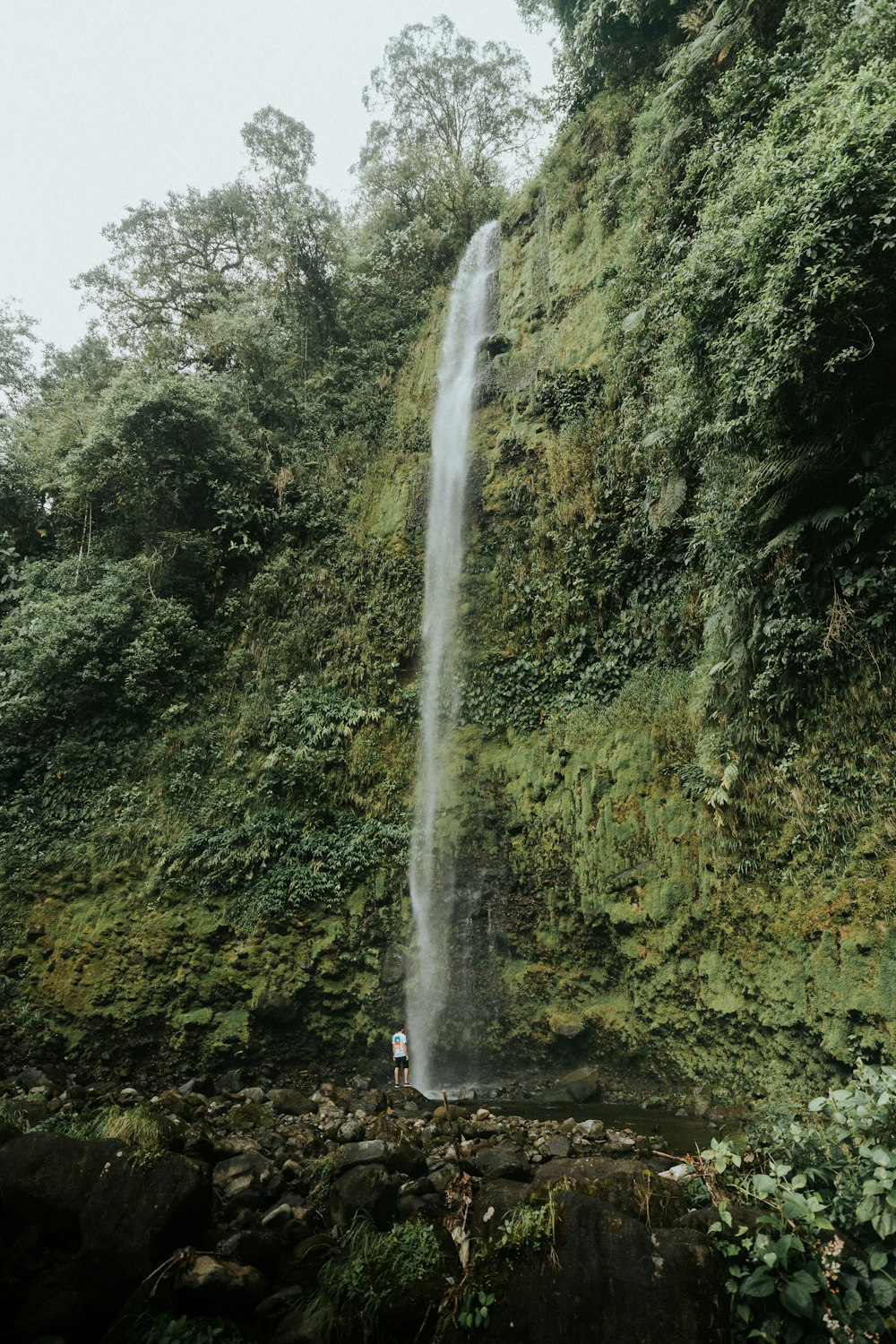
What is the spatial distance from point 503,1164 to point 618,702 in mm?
5514

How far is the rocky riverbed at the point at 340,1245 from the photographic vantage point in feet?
9.41

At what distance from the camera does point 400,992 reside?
341 inches

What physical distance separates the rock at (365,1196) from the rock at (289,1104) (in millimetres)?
2931

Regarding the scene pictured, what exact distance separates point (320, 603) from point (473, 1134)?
9222mm

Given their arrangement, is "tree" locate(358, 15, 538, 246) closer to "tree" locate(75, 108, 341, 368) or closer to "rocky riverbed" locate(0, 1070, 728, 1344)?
"tree" locate(75, 108, 341, 368)

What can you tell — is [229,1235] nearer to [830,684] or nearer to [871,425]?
[830,684]

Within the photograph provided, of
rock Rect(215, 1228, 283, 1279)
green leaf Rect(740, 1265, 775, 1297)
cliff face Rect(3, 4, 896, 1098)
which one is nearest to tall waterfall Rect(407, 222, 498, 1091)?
cliff face Rect(3, 4, 896, 1098)

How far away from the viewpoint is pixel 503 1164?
4.21 metres

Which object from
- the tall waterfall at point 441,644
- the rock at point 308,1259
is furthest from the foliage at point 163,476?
the rock at point 308,1259

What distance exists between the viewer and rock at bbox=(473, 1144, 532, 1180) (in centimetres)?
404

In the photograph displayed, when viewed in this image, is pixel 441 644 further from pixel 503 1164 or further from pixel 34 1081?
pixel 503 1164

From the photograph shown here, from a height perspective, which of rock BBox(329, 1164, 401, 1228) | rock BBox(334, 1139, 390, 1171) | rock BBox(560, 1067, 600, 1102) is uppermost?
rock BBox(329, 1164, 401, 1228)

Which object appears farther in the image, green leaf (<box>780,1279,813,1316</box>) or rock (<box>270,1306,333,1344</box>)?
rock (<box>270,1306,333,1344</box>)

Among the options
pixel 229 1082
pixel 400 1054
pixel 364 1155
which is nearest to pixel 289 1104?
pixel 229 1082
